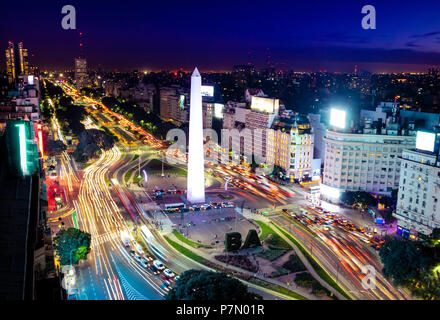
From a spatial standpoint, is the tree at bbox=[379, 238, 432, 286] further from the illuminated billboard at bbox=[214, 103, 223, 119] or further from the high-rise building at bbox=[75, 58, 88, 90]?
the high-rise building at bbox=[75, 58, 88, 90]

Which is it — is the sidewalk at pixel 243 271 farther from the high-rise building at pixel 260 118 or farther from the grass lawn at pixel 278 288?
the high-rise building at pixel 260 118

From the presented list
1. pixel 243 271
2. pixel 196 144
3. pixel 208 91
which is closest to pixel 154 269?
pixel 243 271

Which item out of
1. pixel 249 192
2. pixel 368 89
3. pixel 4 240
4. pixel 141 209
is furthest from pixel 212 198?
pixel 368 89

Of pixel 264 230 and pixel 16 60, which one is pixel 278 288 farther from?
pixel 16 60

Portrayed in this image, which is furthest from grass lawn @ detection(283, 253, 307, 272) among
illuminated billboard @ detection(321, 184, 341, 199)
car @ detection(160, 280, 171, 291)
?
illuminated billboard @ detection(321, 184, 341, 199)

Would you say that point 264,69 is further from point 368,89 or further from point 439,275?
point 439,275

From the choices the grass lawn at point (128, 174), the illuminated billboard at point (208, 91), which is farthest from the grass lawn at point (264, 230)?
the illuminated billboard at point (208, 91)

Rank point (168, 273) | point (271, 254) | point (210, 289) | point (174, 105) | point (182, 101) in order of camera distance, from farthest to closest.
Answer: point (174, 105) < point (182, 101) < point (271, 254) < point (168, 273) < point (210, 289)
